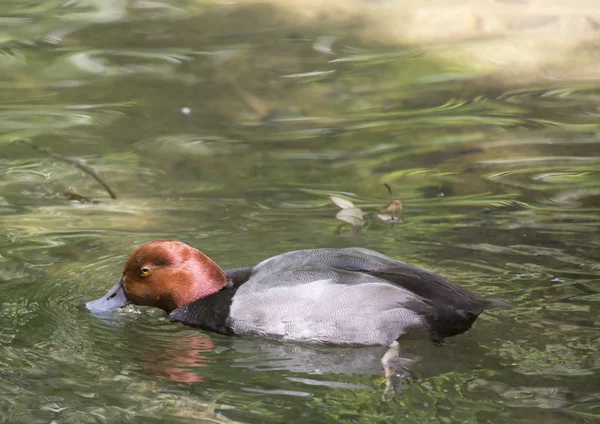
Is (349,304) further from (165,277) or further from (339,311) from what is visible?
(165,277)

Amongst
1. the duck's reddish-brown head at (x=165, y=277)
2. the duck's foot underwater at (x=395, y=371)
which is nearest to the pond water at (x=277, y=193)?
the duck's foot underwater at (x=395, y=371)

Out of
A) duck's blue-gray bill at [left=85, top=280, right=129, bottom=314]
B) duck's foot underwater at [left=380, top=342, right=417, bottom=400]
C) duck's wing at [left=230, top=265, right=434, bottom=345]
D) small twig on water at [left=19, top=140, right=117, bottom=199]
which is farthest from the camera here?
small twig on water at [left=19, top=140, right=117, bottom=199]

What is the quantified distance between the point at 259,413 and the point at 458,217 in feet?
9.57

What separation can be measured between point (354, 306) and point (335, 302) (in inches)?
3.7

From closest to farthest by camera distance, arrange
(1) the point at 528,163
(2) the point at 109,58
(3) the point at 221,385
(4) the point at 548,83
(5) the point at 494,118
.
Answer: (3) the point at 221,385, (1) the point at 528,163, (5) the point at 494,118, (4) the point at 548,83, (2) the point at 109,58

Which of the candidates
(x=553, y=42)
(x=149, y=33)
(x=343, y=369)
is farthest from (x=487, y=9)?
(x=343, y=369)

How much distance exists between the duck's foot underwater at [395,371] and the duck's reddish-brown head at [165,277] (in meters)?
1.13

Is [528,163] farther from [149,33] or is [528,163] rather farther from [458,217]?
[149,33]

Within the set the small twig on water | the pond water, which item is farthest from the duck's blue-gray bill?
the small twig on water

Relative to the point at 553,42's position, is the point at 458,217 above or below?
below

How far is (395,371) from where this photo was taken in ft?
13.9

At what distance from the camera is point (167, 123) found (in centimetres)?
869

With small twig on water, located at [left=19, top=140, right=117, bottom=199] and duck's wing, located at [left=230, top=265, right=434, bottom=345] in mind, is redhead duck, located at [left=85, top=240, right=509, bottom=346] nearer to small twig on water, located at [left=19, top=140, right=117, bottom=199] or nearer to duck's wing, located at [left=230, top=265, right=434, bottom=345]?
duck's wing, located at [left=230, top=265, right=434, bottom=345]

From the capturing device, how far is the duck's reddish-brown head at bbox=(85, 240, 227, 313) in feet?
16.6
